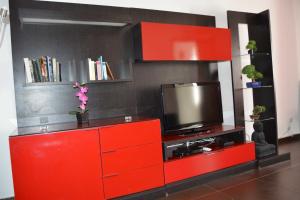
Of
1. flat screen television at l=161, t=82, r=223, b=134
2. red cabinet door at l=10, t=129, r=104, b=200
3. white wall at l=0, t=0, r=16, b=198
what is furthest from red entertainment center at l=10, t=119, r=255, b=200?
white wall at l=0, t=0, r=16, b=198

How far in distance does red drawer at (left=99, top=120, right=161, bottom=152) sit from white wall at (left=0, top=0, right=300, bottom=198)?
999 millimetres

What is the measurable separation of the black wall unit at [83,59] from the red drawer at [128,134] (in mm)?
557

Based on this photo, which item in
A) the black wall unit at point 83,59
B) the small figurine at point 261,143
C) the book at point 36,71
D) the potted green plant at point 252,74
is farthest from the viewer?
the potted green plant at point 252,74

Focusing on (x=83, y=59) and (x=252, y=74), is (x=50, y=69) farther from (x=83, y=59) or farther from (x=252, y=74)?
(x=252, y=74)

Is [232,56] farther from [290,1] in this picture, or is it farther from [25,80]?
[25,80]

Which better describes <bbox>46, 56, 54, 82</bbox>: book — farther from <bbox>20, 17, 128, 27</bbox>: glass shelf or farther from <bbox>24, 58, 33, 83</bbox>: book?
<bbox>20, 17, 128, 27</bbox>: glass shelf

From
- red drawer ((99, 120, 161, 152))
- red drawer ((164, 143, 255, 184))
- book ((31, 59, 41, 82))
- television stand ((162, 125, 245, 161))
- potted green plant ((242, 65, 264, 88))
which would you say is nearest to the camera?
red drawer ((99, 120, 161, 152))

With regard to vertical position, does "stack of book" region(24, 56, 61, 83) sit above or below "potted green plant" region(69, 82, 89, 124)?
above

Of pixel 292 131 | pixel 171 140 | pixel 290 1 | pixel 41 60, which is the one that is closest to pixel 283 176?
pixel 171 140

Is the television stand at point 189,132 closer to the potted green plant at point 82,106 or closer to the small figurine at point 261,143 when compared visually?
the small figurine at point 261,143

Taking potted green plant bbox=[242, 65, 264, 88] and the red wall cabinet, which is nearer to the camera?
the red wall cabinet

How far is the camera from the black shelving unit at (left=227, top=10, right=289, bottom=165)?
3.48 metres

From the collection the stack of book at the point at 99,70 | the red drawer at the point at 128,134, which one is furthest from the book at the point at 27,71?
the red drawer at the point at 128,134

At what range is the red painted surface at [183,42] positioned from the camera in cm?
279
